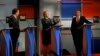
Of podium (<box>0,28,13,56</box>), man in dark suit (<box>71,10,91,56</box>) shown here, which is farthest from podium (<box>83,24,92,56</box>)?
podium (<box>0,28,13,56</box>)

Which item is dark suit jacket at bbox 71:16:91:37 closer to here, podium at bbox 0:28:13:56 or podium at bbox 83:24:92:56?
podium at bbox 83:24:92:56

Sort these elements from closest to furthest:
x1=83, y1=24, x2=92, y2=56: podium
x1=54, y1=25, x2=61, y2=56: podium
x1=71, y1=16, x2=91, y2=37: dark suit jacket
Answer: x1=83, y1=24, x2=92, y2=56: podium, x1=54, y1=25, x2=61, y2=56: podium, x1=71, y1=16, x2=91, y2=37: dark suit jacket

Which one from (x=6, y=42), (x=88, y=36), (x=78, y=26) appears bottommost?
(x=6, y=42)

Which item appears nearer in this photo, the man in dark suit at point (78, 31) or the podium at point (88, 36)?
the podium at point (88, 36)

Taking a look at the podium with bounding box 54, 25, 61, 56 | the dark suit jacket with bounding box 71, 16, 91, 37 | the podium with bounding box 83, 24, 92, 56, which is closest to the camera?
the podium with bounding box 83, 24, 92, 56

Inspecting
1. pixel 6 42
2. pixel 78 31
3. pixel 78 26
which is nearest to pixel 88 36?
pixel 78 31

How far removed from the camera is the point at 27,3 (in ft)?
38.1

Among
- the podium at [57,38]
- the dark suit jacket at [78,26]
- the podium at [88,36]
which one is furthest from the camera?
the dark suit jacket at [78,26]

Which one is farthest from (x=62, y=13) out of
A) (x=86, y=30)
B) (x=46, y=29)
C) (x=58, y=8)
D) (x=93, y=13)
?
(x=86, y=30)

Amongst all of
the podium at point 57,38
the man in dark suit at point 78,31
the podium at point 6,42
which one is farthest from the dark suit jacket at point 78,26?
the podium at point 6,42

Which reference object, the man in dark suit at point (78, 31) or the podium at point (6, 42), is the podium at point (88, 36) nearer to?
the man in dark suit at point (78, 31)

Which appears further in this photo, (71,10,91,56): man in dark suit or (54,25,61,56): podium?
(71,10,91,56): man in dark suit

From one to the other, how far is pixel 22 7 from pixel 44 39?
6.42 feet

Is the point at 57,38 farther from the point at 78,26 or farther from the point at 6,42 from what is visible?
the point at 6,42
